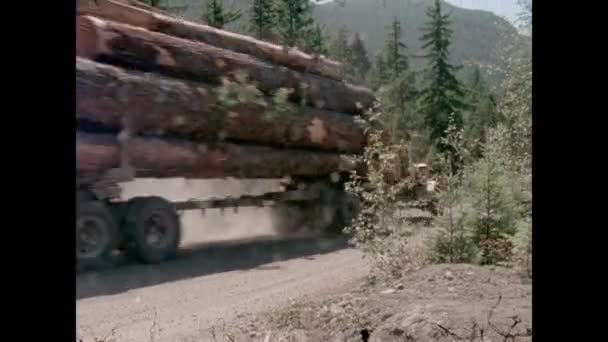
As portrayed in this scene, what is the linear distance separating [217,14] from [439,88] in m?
6.47

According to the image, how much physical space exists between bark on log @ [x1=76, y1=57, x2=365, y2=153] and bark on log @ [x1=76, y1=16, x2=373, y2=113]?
276 mm

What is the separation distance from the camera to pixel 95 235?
6984 mm

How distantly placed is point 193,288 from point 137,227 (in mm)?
1593

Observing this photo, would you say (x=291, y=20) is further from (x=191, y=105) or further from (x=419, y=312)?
(x=419, y=312)

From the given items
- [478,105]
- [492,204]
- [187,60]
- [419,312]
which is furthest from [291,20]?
[419,312]

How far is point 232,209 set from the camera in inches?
396

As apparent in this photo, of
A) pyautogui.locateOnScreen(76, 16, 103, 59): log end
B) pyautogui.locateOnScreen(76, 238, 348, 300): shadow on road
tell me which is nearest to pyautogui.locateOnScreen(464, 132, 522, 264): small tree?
pyautogui.locateOnScreen(76, 238, 348, 300): shadow on road

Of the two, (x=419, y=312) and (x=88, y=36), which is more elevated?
(x=88, y=36)

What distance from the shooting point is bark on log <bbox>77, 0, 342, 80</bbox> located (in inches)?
332

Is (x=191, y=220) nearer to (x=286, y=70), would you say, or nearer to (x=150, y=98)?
(x=150, y=98)

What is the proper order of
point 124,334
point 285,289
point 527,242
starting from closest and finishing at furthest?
point 124,334 → point 527,242 → point 285,289

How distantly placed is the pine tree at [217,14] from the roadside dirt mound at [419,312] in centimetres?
1086
